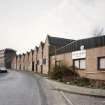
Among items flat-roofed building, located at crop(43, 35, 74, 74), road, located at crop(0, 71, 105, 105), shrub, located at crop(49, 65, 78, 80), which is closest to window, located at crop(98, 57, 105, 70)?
shrub, located at crop(49, 65, 78, 80)

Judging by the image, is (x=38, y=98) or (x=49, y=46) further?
(x=49, y=46)

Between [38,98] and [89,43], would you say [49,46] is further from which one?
[38,98]

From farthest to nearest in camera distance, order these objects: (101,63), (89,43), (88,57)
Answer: (89,43)
(88,57)
(101,63)

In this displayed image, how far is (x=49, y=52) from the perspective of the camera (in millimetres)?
47188

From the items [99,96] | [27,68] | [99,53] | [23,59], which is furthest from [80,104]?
[23,59]

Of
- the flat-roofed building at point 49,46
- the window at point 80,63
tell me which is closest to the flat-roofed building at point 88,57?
the window at point 80,63

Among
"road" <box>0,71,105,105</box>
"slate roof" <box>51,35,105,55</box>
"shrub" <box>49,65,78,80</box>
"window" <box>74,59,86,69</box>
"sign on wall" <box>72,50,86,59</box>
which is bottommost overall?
"road" <box>0,71,105,105</box>

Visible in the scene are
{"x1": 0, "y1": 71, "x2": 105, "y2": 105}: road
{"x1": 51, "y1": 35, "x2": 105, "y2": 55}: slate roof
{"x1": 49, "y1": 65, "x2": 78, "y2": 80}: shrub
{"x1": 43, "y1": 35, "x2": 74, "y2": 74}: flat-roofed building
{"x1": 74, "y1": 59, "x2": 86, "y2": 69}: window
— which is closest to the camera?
{"x1": 0, "y1": 71, "x2": 105, "y2": 105}: road

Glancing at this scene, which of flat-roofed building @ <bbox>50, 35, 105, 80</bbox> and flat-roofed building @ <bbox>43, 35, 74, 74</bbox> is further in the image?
flat-roofed building @ <bbox>43, 35, 74, 74</bbox>

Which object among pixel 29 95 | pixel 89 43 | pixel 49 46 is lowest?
pixel 29 95

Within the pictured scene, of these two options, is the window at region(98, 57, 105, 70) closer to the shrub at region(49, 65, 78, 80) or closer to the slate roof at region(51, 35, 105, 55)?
the slate roof at region(51, 35, 105, 55)

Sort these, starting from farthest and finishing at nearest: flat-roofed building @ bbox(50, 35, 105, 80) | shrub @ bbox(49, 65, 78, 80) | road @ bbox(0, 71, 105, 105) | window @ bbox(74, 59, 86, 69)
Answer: shrub @ bbox(49, 65, 78, 80), window @ bbox(74, 59, 86, 69), flat-roofed building @ bbox(50, 35, 105, 80), road @ bbox(0, 71, 105, 105)

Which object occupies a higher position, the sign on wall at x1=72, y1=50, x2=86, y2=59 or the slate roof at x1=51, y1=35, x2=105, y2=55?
the slate roof at x1=51, y1=35, x2=105, y2=55

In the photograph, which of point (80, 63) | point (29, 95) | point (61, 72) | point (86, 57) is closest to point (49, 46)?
point (61, 72)
